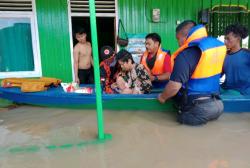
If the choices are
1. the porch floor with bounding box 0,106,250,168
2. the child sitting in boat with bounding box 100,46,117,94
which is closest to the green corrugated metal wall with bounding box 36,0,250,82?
the child sitting in boat with bounding box 100,46,117,94

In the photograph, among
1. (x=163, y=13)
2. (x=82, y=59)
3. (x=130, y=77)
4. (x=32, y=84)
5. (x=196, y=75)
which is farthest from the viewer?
(x=163, y=13)

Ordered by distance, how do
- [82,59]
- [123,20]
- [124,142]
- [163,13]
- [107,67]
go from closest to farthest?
[124,142]
[107,67]
[82,59]
[123,20]
[163,13]

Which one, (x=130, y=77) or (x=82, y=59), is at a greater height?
(x=82, y=59)

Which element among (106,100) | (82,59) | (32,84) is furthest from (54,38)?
(106,100)

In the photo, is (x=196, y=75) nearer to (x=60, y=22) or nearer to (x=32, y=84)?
(x=32, y=84)

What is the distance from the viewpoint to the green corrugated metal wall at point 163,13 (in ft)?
18.2

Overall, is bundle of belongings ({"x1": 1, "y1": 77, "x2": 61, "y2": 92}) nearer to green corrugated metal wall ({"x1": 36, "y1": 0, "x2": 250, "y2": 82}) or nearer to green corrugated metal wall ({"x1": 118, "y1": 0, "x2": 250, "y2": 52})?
green corrugated metal wall ({"x1": 36, "y1": 0, "x2": 250, "y2": 82})

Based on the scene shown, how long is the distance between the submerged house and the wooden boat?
133cm

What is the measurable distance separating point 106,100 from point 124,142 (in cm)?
112

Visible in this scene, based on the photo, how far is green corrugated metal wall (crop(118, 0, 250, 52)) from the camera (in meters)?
5.56

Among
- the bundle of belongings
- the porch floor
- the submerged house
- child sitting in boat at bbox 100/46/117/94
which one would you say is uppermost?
the submerged house

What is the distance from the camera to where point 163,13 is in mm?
5672

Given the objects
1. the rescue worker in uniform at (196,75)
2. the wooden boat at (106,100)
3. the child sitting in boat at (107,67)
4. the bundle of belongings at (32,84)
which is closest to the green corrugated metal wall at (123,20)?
the bundle of belongings at (32,84)

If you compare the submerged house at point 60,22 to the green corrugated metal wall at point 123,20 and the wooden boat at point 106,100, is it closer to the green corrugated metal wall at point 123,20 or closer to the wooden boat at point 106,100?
the green corrugated metal wall at point 123,20
